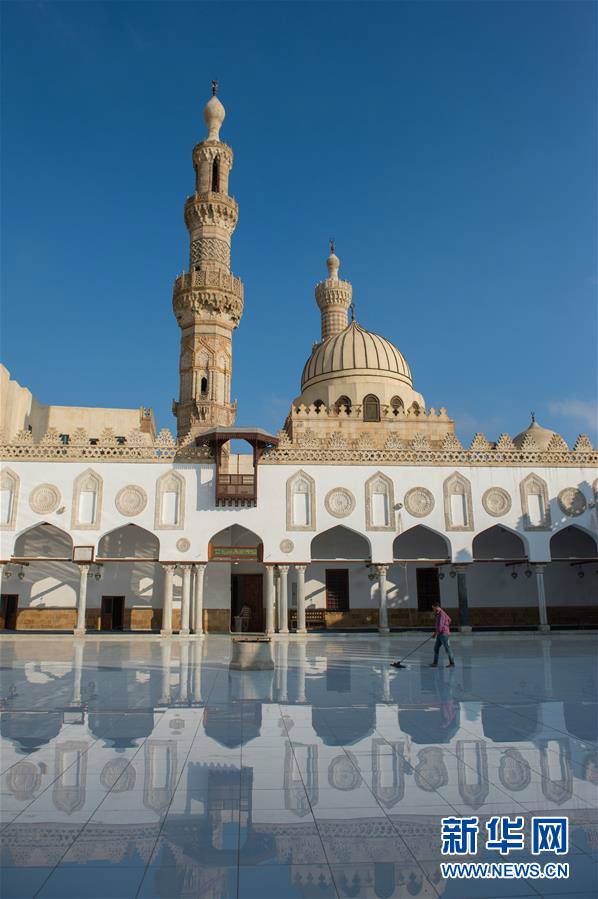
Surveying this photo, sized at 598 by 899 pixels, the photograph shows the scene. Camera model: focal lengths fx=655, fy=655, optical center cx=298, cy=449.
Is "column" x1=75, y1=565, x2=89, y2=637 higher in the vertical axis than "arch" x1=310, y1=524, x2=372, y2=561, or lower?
lower

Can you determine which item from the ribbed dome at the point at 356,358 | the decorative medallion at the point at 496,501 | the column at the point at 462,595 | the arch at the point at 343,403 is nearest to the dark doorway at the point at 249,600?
the column at the point at 462,595

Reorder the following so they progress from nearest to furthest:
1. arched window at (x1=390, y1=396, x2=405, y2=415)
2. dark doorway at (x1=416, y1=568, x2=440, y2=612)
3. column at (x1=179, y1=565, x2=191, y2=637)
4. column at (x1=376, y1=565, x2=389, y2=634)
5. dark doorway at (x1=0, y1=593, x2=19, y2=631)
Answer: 1. column at (x1=179, y1=565, x2=191, y2=637)
2. column at (x1=376, y1=565, x2=389, y2=634)
3. dark doorway at (x1=0, y1=593, x2=19, y2=631)
4. dark doorway at (x1=416, y1=568, x2=440, y2=612)
5. arched window at (x1=390, y1=396, x2=405, y2=415)

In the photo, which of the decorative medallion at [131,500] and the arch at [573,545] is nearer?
the decorative medallion at [131,500]

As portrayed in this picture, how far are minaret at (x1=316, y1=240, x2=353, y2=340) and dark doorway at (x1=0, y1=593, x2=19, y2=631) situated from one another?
77.5 ft

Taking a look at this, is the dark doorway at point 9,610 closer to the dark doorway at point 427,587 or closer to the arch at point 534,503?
the dark doorway at point 427,587

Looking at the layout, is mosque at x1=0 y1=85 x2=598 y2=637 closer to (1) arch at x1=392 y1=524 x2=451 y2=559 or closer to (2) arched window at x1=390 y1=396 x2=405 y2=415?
(1) arch at x1=392 y1=524 x2=451 y2=559

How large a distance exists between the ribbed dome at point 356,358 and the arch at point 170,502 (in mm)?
11568

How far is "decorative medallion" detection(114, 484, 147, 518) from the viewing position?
23.4 metres

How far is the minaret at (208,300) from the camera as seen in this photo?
2898 cm

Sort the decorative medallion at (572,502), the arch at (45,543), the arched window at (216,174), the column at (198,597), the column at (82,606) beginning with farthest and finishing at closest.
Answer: the arched window at (216,174), the arch at (45,543), the decorative medallion at (572,502), the column at (198,597), the column at (82,606)

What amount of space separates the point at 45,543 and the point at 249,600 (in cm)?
835

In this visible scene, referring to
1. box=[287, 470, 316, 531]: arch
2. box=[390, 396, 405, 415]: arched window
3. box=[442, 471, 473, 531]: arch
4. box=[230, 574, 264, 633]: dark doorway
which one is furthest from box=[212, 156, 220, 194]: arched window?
box=[230, 574, 264, 633]: dark doorway

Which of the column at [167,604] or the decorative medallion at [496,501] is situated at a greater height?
the decorative medallion at [496,501]

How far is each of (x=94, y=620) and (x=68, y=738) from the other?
20.5 meters
